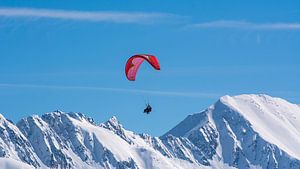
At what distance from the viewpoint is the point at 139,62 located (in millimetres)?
159000

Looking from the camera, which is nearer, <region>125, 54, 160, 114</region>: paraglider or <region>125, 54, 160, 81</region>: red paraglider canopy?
<region>125, 54, 160, 114</region>: paraglider

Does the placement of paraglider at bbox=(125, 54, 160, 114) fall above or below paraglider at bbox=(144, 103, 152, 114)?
above

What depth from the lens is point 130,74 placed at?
515 ft

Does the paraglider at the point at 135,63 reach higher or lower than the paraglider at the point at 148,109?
higher

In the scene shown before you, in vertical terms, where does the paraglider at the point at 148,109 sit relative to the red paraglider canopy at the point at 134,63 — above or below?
below

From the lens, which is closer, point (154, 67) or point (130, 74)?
point (154, 67)

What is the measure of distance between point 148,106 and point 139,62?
1235cm

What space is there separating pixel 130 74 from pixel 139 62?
129 inches

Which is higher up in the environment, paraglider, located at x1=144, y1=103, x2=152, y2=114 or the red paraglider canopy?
the red paraglider canopy

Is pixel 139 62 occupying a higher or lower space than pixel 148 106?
higher

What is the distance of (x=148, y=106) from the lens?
149 m

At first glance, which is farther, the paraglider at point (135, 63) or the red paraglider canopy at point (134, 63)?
the red paraglider canopy at point (134, 63)

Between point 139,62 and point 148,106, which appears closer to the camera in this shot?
point 148,106

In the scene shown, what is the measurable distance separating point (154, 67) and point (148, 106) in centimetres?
637
